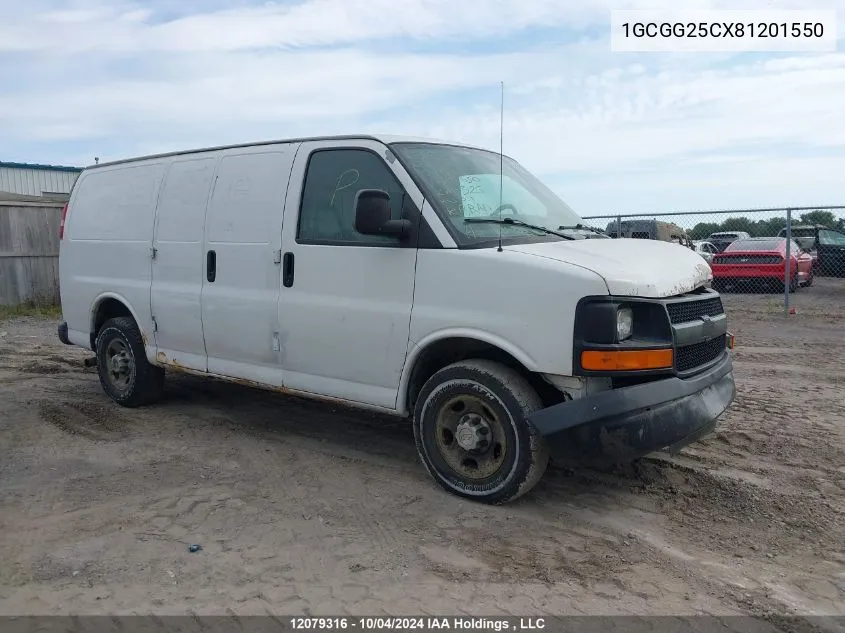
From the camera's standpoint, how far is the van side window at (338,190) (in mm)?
4738

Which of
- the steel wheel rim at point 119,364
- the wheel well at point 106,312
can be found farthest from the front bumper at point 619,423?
the wheel well at point 106,312

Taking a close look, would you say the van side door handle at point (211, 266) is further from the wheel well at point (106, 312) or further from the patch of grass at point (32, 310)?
the patch of grass at point (32, 310)

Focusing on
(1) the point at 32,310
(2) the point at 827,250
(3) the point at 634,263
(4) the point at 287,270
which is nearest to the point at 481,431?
(3) the point at 634,263

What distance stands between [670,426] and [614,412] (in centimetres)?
38

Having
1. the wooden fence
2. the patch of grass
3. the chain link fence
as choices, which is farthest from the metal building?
the chain link fence

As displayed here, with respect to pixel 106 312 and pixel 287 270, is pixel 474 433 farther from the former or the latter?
Result: pixel 106 312

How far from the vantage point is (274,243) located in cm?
520

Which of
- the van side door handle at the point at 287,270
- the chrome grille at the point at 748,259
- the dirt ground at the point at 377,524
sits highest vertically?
the van side door handle at the point at 287,270

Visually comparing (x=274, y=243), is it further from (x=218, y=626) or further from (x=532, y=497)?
(x=218, y=626)

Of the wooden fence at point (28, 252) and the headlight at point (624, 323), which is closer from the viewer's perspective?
the headlight at point (624, 323)

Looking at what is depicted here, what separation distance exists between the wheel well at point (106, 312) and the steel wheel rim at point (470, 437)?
144 inches

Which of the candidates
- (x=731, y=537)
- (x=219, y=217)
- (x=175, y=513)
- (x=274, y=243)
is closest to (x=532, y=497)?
(x=731, y=537)

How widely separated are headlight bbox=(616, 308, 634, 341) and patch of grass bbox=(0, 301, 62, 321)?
12.4 meters

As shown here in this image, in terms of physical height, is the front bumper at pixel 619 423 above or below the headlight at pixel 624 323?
below
